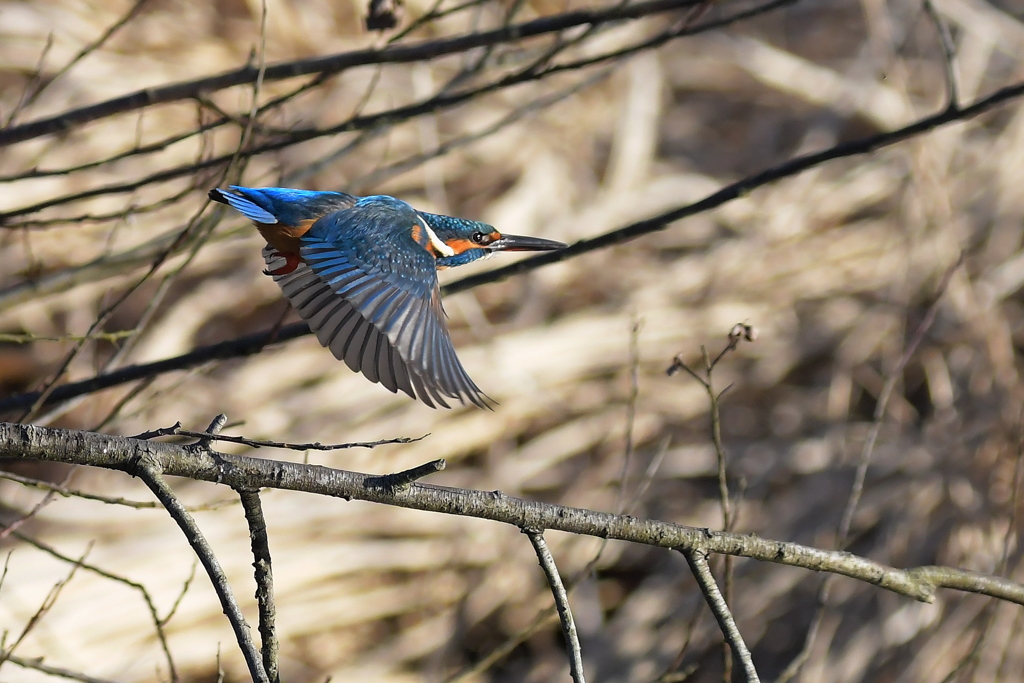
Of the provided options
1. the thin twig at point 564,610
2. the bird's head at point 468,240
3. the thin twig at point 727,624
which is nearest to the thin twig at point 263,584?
the thin twig at point 564,610

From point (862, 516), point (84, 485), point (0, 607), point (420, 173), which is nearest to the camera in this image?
point (0, 607)

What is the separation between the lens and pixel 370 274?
1.43 meters

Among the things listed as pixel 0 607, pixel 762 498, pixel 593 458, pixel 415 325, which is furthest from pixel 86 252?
pixel 762 498

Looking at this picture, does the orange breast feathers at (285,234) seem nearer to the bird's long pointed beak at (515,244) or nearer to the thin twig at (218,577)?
the bird's long pointed beak at (515,244)

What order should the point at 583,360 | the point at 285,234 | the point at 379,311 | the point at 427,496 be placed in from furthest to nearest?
the point at 583,360, the point at 285,234, the point at 379,311, the point at 427,496

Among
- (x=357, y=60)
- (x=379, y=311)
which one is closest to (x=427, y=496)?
(x=379, y=311)

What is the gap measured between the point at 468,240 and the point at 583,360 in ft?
5.82

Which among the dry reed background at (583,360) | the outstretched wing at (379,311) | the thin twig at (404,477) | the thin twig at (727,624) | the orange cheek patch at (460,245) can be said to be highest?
the dry reed background at (583,360)

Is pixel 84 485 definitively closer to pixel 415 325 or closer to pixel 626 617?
pixel 626 617

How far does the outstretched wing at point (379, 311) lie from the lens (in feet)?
4.06

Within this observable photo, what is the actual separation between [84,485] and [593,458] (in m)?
1.59

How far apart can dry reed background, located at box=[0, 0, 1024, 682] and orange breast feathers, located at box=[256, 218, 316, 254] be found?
107 centimetres

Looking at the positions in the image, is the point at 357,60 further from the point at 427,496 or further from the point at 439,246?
the point at 427,496

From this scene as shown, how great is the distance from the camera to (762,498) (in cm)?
341
